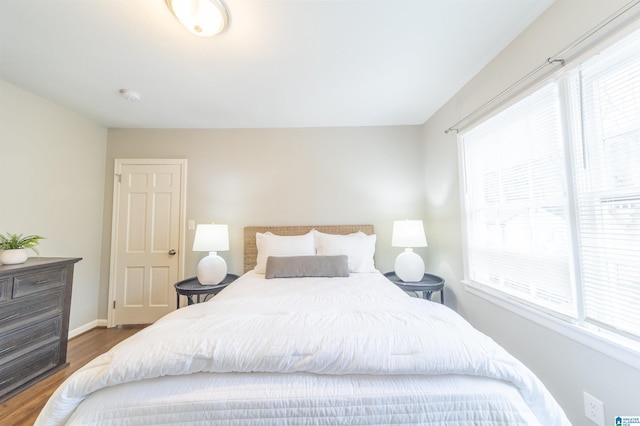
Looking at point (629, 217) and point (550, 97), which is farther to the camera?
point (550, 97)

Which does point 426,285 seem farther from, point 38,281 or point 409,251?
point 38,281

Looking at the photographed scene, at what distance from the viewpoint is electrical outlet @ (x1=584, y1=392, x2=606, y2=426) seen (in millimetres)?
1106

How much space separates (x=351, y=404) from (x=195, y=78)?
2451 mm

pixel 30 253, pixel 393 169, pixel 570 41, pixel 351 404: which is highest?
pixel 570 41

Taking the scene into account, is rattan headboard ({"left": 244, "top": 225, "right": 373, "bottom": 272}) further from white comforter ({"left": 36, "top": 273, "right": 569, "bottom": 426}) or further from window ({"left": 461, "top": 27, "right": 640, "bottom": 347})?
white comforter ({"left": 36, "top": 273, "right": 569, "bottom": 426})

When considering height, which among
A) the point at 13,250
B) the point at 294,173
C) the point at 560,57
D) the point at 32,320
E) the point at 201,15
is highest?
the point at 201,15

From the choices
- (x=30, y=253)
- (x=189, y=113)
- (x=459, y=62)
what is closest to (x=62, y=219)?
(x=30, y=253)

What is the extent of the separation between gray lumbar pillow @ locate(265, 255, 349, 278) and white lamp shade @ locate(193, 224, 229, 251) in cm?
62

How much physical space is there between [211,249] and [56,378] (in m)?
1.50

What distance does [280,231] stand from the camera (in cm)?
277

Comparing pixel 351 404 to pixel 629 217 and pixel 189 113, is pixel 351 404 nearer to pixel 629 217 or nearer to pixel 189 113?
pixel 629 217

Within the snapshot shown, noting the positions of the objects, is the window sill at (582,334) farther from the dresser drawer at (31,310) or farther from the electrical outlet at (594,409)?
the dresser drawer at (31,310)

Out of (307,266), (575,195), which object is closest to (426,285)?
(307,266)

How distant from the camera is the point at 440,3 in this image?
51.4 inches
